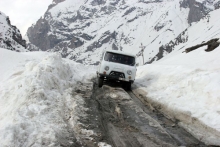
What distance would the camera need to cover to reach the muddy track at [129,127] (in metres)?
5.63

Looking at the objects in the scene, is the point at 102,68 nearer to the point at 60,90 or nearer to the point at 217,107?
the point at 60,90

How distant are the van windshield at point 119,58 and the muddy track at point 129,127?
4.11 metres

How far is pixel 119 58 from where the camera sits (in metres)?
13.0

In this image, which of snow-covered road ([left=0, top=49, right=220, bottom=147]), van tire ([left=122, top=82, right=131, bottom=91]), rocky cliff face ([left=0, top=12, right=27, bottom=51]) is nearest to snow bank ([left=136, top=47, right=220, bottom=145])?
snow-covered road ([left=0, top=49, right=220, bottom=147])

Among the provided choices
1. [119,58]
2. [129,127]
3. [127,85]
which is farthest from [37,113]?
[119,58]

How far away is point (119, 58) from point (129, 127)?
6.86 meters

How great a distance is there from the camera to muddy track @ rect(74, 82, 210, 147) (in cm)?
563

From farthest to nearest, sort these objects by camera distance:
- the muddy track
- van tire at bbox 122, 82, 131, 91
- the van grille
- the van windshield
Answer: the van windshield, van tire at bbox 122, 82, 131, 91, the van grille, the muddy track

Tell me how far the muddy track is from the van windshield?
13.5ft

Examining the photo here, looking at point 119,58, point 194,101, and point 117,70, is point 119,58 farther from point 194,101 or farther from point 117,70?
point 194,101

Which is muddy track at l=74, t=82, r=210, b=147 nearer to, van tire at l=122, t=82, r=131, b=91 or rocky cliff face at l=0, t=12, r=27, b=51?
van tire at l=122, t=82, r=131, b=91

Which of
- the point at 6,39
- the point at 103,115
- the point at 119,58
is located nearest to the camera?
the point at 103,115

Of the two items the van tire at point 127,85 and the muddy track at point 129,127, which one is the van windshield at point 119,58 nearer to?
the van tire at point 127,85

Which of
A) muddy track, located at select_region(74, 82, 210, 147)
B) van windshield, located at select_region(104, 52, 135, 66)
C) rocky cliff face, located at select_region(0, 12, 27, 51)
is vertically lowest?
muddy track, located at select_region(74, 82, 210, 147)
